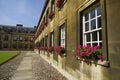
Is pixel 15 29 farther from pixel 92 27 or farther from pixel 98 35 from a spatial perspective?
pixel 98 35

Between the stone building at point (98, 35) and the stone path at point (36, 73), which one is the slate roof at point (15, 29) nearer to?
the stone path at point (36, 73)

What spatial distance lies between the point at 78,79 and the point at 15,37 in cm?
5670

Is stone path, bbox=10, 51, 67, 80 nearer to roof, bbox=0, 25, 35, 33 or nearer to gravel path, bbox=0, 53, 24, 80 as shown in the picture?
gravel path, bbox=0, 53, 24, 80

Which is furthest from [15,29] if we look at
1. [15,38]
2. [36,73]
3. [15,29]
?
[36,73]

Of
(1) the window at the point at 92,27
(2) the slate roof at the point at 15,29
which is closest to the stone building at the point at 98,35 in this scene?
(1) the window at the point at 92,27

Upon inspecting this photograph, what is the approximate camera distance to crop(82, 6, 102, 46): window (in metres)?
3.83

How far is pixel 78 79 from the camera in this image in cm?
480

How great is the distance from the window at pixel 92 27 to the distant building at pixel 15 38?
5538 cm

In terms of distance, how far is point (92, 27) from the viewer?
4234 mm

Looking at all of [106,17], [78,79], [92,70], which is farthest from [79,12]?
[78,79]

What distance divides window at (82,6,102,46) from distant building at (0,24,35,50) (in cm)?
5538

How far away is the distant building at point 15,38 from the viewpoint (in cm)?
5400

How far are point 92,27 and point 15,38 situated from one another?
57.1m

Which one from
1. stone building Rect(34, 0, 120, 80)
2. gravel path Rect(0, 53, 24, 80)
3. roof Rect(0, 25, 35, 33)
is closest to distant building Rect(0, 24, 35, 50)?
roof Rect(0, 25, 35, 33)
